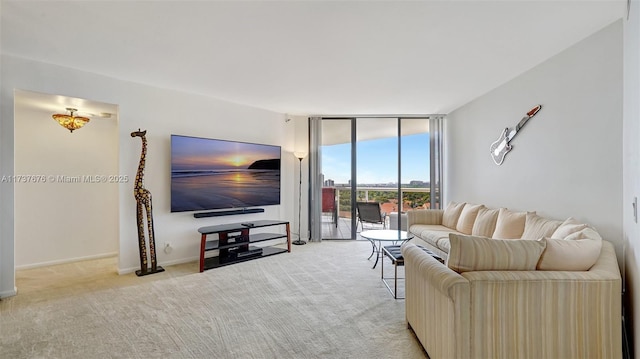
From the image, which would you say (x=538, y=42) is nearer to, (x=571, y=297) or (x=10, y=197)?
(x=571, y=297)

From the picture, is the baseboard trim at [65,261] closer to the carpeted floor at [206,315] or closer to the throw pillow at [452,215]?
the carpeted floor at [206,315]

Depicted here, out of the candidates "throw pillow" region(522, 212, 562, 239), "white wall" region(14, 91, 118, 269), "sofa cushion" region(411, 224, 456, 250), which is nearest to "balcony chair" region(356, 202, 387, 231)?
"sofa cushion" region(411, 224, 456, 250)

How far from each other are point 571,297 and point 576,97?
6.96ft

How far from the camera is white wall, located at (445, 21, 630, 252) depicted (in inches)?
96.6

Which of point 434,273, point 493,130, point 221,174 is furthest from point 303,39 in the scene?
point 493,130

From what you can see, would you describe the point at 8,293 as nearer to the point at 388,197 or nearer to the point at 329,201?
the point at 329,201

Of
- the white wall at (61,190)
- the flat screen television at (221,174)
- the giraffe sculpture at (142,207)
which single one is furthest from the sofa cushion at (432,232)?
the white wall at (61,190)

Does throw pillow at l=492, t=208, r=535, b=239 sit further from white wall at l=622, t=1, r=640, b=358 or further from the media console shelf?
the media console shelf

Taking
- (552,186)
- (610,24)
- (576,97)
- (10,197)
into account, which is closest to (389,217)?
(552,186)

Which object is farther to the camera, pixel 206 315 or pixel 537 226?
pixel 537 226

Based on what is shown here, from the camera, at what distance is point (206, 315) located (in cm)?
262

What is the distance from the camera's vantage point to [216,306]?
281 centimetres

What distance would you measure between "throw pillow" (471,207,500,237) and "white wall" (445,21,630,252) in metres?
0.29

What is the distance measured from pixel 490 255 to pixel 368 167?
14.4 ft
